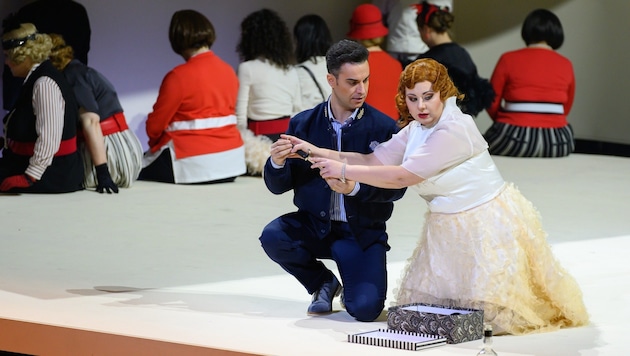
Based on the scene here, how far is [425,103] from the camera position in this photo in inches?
139

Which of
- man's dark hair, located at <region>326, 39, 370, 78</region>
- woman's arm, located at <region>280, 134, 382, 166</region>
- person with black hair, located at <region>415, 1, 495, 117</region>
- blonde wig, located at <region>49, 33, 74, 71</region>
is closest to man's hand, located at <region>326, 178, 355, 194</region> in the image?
woman's arm, located at <region>280, 134, 382, 166</region>

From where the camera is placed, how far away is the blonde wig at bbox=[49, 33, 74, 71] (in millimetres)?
6586

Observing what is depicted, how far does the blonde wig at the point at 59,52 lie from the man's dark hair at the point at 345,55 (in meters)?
3.21

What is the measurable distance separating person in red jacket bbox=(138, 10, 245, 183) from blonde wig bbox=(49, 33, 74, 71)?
627 millimetres

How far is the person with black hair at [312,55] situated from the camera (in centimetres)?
765

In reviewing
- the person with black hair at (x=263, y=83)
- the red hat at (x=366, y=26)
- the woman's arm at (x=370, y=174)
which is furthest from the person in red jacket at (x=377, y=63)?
the woman's arm at (x=370, y=174)

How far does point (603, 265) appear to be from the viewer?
479cm

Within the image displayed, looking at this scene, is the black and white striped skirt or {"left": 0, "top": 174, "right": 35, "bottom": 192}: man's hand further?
the black and white striped skirt

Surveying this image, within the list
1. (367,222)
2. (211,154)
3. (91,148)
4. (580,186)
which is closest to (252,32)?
(211,154)

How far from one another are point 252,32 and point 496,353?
4.49 m

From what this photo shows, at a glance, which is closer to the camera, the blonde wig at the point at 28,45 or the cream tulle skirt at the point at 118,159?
the blonde wig at the point at 28,45

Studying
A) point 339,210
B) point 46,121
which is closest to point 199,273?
point 339,210

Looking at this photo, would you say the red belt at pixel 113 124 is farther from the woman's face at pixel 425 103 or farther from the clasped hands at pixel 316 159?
the woman's face at pixel 425 103

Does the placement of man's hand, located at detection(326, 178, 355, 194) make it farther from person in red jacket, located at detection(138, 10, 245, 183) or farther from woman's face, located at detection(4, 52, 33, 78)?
person in red jacket, located at detection(138, 10, 245, 183)
